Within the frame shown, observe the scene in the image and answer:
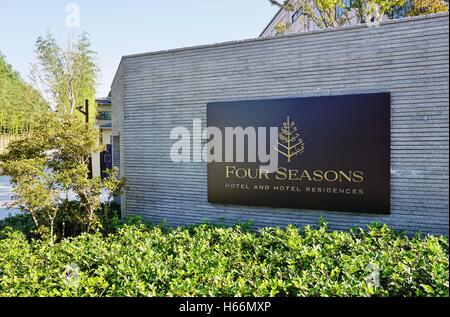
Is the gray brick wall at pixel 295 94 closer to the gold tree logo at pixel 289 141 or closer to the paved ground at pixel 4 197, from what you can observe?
the gold tree logo at pixel 289 141

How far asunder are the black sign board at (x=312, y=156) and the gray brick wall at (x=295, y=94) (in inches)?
7.4

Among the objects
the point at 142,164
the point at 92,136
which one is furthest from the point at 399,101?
the point at 92,136

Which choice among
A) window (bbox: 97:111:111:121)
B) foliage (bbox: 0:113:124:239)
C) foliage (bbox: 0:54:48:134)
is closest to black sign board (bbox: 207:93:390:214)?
foliage (bbox: 0:113:124:239)

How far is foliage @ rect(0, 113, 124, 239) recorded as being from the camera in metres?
6.92

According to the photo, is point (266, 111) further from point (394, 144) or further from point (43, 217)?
point (43, 217)

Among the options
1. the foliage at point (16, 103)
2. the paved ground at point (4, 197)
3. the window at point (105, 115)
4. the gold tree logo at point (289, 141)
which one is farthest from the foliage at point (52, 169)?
the window at point (105, 115)

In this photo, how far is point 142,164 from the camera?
27.6ft

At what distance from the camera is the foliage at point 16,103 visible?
1031 inches

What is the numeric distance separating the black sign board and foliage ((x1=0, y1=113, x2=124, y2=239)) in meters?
2.63

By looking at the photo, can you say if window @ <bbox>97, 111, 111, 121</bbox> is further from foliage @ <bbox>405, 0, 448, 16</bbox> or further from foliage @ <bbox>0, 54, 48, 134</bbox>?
foliage @ <bbox>405, 0, 448, 16</bbox>

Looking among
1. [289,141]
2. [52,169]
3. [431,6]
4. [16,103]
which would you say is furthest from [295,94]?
[16,103]

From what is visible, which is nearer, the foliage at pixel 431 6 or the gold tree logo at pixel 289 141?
the gold tree logo at pixel 289 141
